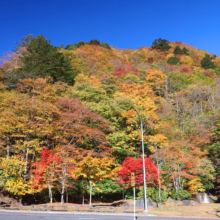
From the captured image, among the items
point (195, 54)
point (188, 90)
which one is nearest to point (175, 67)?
point (188, 90)

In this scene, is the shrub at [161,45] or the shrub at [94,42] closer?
the shrub at [94,42]

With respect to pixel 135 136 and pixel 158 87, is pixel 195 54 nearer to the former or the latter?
pixel 158 87

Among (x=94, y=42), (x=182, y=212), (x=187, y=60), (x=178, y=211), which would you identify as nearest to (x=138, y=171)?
(x=178, y=211)

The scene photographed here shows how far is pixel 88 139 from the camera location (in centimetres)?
2328

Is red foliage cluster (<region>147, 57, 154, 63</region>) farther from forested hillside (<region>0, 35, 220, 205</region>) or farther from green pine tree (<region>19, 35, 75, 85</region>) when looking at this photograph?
green pine tree (<region>19, 35, 75, 85</region>)

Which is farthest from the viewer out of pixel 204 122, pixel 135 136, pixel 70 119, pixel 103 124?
pixel 204 122

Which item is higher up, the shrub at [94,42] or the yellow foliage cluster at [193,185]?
the shrub at [94,42]

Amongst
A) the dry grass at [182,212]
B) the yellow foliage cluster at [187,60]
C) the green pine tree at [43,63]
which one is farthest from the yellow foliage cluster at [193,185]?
the yellow foliage cluster at [187,60]

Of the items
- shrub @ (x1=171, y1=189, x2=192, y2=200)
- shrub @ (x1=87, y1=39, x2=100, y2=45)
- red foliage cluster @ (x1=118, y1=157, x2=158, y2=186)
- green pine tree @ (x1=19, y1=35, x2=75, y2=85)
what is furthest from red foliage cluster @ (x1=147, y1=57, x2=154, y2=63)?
red foliage cluster @ (x1=118, y1=157, x2=158, y2=186)

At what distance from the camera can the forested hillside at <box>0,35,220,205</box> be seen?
62.7ft

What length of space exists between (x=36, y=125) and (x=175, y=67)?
48.2 metres

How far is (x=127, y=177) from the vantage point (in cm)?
2064

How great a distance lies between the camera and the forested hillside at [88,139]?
1911 cm

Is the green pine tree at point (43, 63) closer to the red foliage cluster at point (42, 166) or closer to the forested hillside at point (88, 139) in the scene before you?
the forested hillside at point (88, 139)
